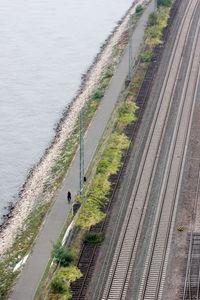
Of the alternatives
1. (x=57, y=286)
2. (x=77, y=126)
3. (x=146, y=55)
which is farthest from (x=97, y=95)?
(x=57, y=286)

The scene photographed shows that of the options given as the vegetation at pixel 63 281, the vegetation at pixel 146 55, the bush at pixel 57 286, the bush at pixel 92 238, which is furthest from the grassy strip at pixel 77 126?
the bush at pixel 57 286

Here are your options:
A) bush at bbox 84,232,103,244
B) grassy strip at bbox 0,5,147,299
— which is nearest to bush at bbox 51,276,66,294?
grassy strip at bbox 0,5,147,299

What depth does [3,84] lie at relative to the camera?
7738cm

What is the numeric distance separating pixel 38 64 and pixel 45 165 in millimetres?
30068

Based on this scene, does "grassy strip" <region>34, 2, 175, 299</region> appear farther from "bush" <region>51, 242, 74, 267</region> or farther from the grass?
"bush" <region>51, 242, 74, 267</region>

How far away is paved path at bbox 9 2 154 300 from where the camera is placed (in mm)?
40406

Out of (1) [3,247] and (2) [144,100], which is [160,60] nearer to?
(2) [144,100]

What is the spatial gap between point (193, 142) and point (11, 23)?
5536cm

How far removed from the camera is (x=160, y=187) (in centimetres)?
4934

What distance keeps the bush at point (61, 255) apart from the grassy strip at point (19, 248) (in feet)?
12.3

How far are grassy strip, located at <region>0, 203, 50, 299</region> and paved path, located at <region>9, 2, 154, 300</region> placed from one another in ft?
3.09

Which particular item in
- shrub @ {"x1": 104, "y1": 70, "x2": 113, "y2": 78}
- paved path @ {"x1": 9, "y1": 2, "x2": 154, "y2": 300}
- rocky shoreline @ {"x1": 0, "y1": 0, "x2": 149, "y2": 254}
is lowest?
rocky shoreline @ {"x1": 0, "y1": 0, "x2": 149, "y2": 254}

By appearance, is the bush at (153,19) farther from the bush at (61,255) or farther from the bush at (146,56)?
the bush at (61,255)

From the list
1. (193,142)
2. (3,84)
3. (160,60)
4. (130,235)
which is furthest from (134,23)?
(130,235)
